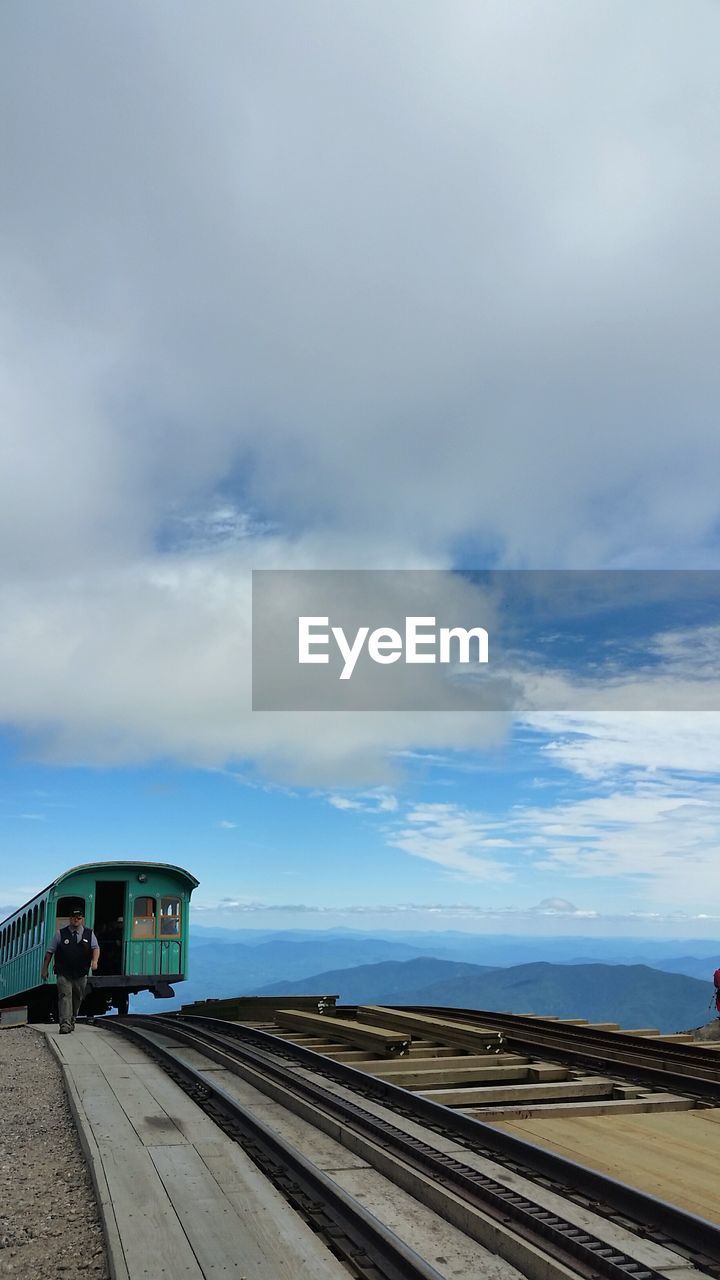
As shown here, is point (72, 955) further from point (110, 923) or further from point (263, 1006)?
point (110, 923)

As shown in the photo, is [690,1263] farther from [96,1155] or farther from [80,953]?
[80,953]

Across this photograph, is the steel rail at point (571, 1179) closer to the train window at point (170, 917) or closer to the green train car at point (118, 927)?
the green train car at point (118, 927)

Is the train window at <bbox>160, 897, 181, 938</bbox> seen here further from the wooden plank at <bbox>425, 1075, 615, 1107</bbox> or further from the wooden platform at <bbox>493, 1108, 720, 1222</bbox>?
the wooden platform at <bbox>493, 1108, 720, 1222</bbox>

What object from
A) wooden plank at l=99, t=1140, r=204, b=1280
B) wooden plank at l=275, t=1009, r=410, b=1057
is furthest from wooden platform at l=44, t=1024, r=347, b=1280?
wooden plank at l=275, t=1009, r=410, b=1057

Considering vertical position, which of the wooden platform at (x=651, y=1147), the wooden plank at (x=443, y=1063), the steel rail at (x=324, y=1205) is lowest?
the wooden plank at (x=443, y=1063)

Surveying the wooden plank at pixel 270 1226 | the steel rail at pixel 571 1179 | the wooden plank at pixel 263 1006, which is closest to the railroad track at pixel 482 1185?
the steel rail at pixel 571 1179

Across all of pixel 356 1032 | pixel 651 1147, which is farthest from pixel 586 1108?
pixel 356 1032
